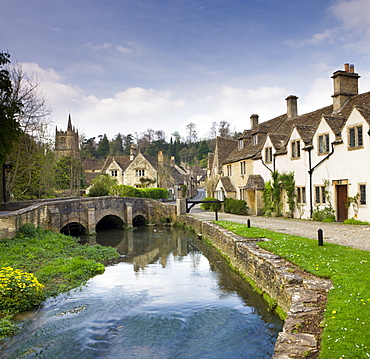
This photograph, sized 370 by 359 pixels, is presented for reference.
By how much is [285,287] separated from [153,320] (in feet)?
13.1

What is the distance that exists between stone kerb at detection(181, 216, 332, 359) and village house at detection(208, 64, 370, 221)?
877 centimetres

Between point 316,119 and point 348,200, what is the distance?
28.3ft

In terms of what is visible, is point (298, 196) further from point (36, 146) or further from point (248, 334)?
point (36, 146)

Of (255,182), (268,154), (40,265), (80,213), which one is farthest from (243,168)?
(40,265)

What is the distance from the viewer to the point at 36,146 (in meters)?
29.0

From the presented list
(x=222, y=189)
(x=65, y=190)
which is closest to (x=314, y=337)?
(x=222, y=189)

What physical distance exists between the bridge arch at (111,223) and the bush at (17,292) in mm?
21235

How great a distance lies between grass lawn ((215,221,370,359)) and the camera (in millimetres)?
4844

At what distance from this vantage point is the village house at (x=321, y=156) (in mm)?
18562

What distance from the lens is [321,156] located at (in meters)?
21.3

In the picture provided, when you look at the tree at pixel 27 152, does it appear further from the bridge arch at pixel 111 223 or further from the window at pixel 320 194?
the window at pixel 320 194

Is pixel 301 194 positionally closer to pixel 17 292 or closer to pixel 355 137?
pixel 355 137

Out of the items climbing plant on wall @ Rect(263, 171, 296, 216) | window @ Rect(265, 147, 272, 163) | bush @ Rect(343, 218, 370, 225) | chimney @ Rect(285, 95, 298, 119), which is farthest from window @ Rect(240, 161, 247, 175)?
bush @ Rect(343, 218, 370, 225)

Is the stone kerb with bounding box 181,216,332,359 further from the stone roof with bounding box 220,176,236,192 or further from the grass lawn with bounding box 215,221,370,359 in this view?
the stone roof with bounding box 220,176,236,192
